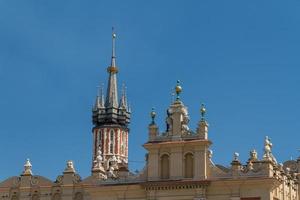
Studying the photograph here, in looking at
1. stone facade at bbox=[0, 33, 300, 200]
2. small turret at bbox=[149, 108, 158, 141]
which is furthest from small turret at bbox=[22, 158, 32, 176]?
small turret at bbox=[149, 108, 158, 141]

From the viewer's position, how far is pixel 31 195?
245ft

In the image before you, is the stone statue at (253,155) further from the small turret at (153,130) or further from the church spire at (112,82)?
the church spire at (112,82)

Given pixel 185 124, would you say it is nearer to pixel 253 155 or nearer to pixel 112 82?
pixel 253 155

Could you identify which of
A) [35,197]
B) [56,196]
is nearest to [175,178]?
[56,196]

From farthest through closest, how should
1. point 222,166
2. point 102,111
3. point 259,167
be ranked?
point 102,111 → point 222,166 → point 259,167

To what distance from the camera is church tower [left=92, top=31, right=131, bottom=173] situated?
121125 millimetres

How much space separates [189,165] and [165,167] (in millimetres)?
2207

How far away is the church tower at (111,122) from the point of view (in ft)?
397

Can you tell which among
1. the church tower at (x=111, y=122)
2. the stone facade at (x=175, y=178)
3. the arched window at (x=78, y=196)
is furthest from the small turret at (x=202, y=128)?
the church tower at (x=111, y=122)

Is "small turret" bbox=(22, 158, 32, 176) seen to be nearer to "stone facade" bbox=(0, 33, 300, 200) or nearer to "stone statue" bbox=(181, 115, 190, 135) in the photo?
"stone facade" bbox=(0, 33, 300, 200)

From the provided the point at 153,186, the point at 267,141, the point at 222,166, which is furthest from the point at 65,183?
the point at 267,141

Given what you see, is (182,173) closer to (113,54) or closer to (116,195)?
(116,195)

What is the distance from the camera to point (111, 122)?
12494cm

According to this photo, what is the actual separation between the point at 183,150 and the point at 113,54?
212 feet
